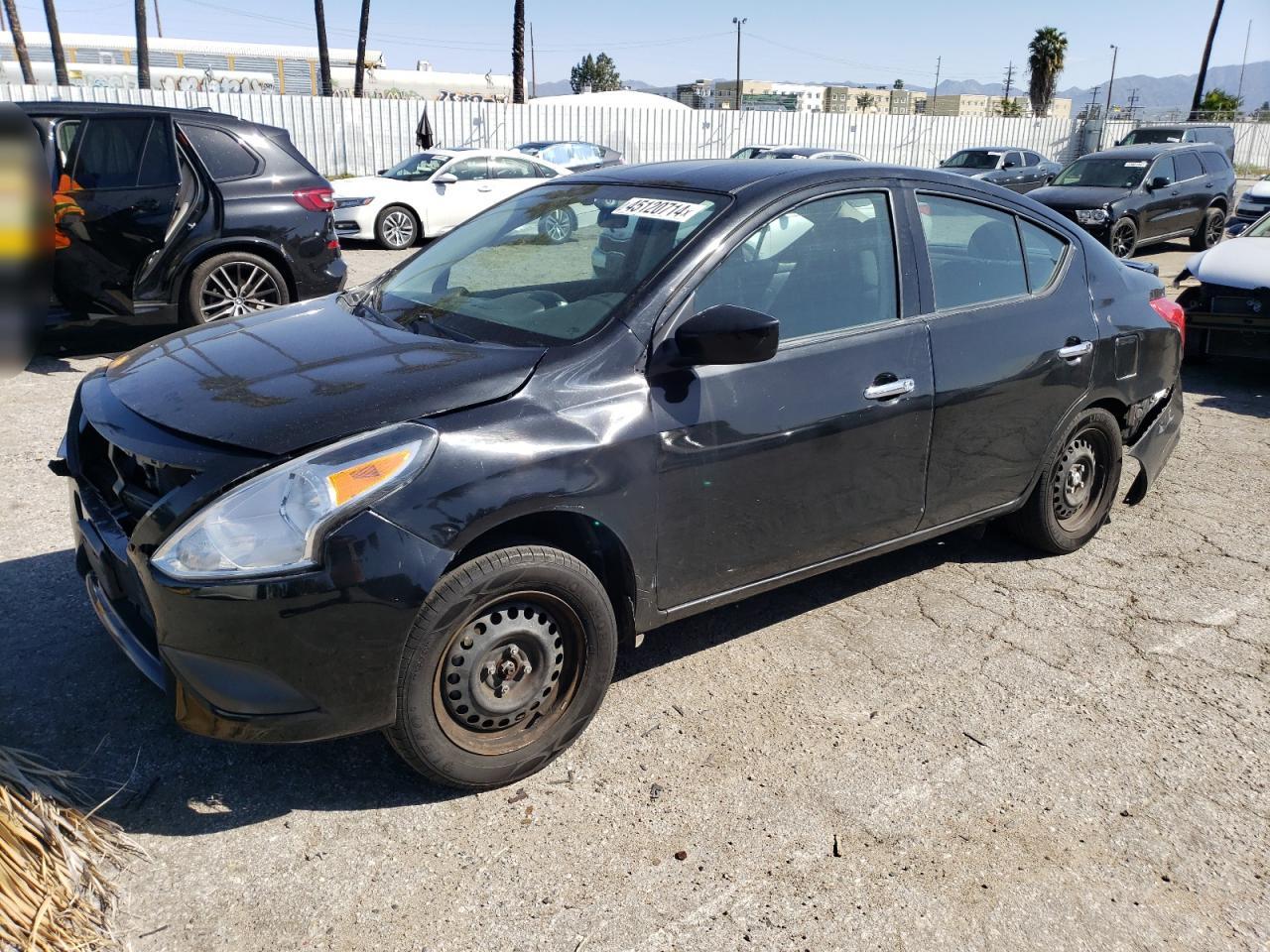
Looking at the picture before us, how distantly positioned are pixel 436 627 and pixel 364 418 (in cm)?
58

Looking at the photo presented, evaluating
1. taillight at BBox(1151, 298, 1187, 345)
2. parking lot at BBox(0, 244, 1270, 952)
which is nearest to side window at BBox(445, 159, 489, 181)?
parking lot at BBox(0, 244, 1270, 952)

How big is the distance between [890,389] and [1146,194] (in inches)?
539

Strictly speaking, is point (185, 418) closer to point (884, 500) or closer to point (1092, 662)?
point (884, 500)

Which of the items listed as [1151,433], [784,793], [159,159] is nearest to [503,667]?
[784,793]

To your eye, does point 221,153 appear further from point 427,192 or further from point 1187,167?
point 1187,167

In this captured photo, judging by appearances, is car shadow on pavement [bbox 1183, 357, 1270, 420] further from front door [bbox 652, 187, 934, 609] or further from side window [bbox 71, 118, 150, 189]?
side window [bbox 71, 118, 150, 189]

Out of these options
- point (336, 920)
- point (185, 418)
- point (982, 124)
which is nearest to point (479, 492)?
point (185, 418)

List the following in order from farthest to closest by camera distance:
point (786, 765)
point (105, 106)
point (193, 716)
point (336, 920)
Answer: point (105, 106) < point (786, 765) < point (193, 716) < point (336, 920)

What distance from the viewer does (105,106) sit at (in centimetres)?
766

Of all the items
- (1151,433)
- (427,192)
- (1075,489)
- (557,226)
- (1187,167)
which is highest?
(1187,167)

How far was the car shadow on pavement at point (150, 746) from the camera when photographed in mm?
2910

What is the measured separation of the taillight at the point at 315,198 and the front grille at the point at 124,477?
5.36m

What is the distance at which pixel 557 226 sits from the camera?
3904mm

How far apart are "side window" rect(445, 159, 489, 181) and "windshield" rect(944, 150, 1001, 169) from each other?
10866mm
